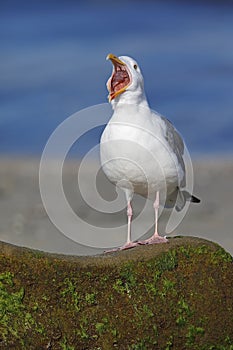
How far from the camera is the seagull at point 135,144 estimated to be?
9.06 metres

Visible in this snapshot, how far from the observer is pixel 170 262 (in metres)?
8.12

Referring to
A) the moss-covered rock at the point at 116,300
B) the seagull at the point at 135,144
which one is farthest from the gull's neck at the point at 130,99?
the moss-covered rock at the point at 116,300

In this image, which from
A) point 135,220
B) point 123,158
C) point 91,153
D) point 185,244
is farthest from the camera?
point 135,220

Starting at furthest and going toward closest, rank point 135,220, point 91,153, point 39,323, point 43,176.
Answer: point 43,176
point 135,220
point 91,153
point 39,323

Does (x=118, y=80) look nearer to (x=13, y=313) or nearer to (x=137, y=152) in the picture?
(x=137, y=152)

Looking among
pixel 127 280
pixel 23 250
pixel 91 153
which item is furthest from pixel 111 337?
pixel 91 153

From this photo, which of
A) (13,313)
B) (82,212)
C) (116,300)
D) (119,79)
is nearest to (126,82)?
(119,79)

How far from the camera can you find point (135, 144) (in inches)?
356

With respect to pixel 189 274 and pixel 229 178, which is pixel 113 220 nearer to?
pixel 229 178

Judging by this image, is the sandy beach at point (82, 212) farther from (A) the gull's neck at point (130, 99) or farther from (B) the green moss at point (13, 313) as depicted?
(B) the green moss at point (13, 313)

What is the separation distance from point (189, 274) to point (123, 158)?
1.49m

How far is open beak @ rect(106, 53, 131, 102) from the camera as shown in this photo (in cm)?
923

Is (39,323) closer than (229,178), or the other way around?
(39,323)

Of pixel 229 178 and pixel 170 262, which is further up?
pixel 170 262
